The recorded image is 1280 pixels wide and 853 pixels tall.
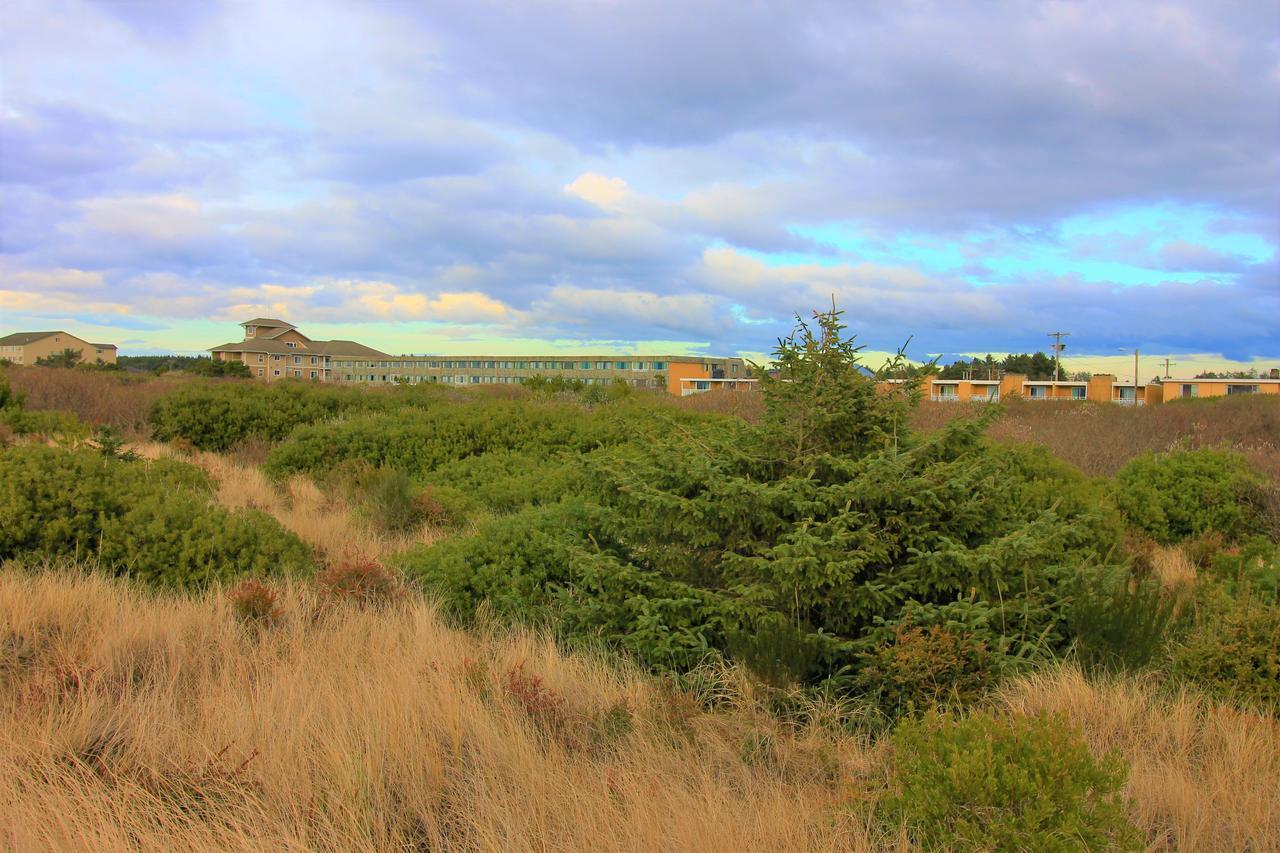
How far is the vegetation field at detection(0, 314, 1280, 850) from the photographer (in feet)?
9.95

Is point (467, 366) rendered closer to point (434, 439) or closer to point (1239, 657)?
point (434, 439)

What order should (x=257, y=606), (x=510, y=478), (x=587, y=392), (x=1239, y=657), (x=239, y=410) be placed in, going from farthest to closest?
A: (x=587, y=392)
(x=239, y=410)
(x=510, y=478)
(x=257, y=606)
(x=1239, y=657)

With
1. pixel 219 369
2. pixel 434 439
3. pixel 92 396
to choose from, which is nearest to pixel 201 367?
pixel 219 369

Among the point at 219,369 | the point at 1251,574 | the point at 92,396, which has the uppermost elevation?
the point at 219,369

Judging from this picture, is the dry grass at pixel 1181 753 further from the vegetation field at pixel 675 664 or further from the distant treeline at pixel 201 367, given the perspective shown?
the distant treeline at pixel 201 367

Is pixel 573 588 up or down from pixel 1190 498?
down

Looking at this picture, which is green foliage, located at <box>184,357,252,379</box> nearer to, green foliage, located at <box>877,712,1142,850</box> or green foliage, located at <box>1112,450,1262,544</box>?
green foliage, located at <box>1112,450,1262,544</box>

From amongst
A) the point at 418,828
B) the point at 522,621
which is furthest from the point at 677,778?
the point at 522,621

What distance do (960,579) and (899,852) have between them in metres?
2.24

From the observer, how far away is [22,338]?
8256cm

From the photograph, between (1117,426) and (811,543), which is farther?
(1117,426)

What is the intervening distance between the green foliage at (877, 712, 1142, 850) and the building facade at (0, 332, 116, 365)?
8762cm

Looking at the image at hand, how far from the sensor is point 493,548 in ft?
22.4

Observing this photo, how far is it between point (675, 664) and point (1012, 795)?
93.9 inches
